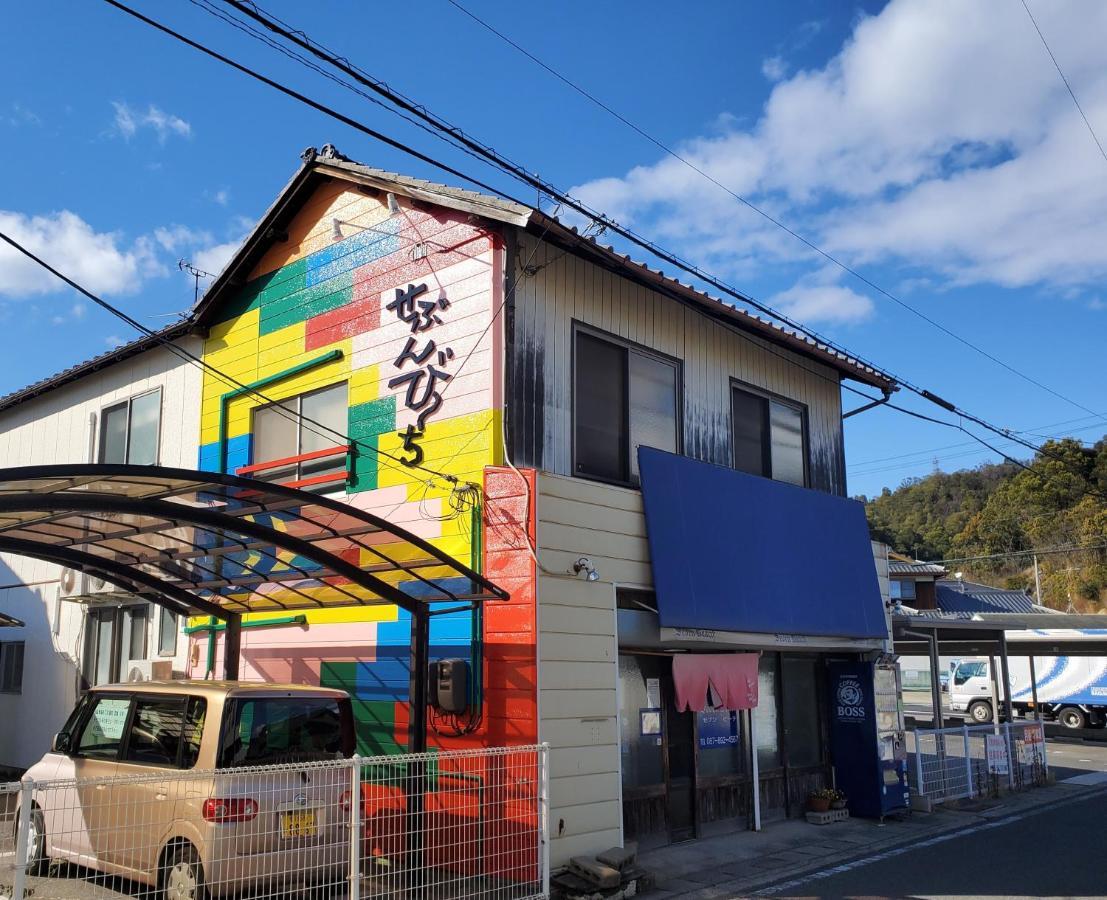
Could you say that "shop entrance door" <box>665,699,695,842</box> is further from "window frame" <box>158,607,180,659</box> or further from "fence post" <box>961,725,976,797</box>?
"window frame" <box>158,607,180,659</box>

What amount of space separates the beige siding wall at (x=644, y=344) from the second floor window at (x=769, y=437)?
7.1 inches

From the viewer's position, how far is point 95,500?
7.04 meters

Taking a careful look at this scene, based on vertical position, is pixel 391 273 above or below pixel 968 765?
above

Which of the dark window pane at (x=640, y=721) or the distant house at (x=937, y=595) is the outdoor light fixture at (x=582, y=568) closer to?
the dark window pane at (x=640, y=721)

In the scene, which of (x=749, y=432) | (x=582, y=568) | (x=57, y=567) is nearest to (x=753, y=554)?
(x=749, y=432)

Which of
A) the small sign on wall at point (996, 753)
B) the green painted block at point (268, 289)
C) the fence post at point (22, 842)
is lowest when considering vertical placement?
the small sign on wall at point (996, 753)

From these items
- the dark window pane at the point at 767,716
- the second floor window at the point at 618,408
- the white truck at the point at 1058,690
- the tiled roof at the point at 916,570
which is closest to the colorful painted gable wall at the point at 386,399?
the second floor window at the point at 618,408

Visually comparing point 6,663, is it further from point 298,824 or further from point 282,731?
point 298,824

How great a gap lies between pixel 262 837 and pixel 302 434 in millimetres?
6099

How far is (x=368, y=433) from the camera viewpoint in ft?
35.7

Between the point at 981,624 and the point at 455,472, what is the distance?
11.6 m

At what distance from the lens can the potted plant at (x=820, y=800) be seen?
496 inches

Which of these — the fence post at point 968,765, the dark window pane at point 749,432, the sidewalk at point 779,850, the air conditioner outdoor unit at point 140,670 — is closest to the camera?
the sidewalk at point 779,850

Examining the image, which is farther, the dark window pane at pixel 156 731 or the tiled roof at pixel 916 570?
the tiled roof at pixel 916 570
